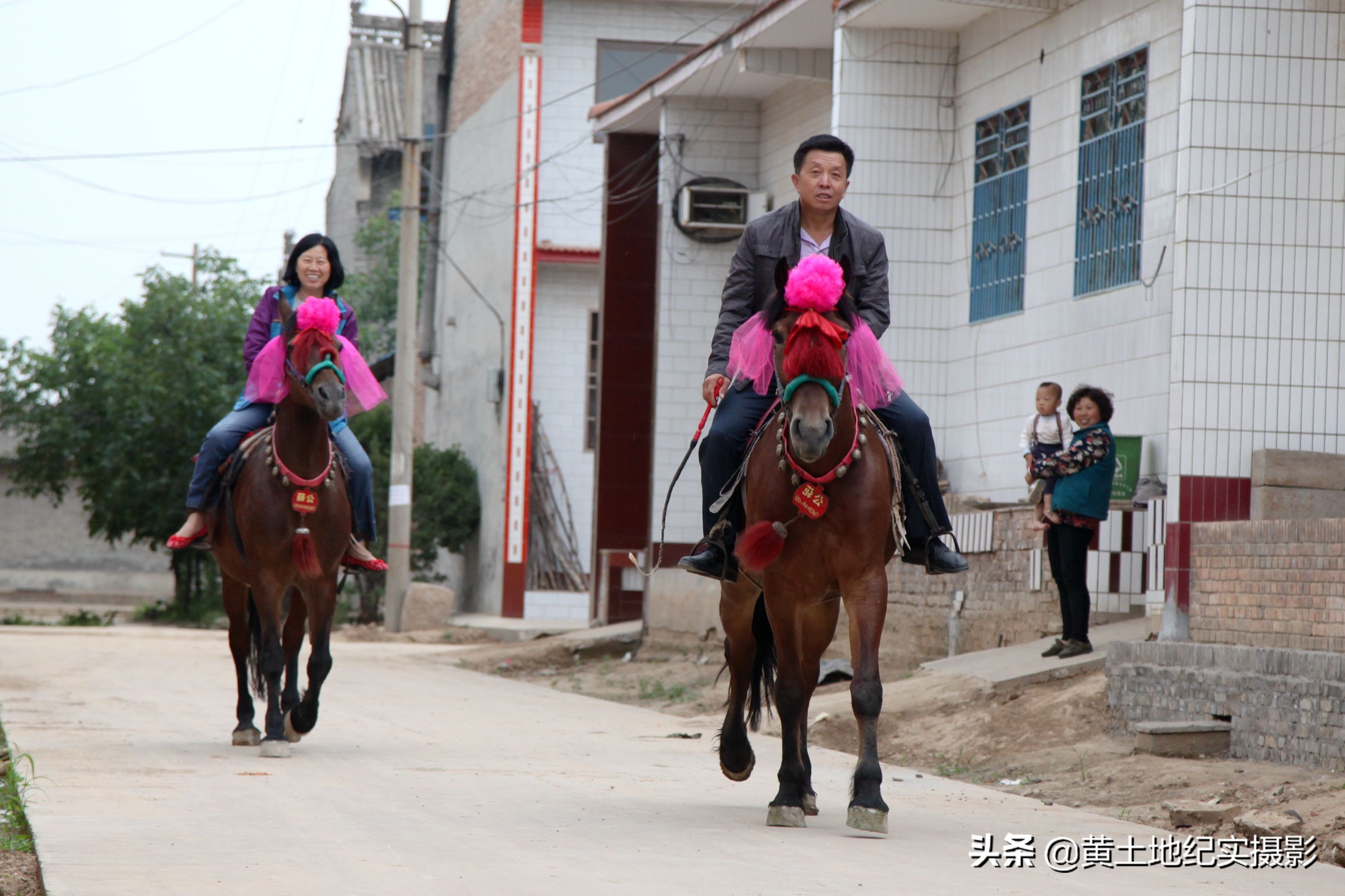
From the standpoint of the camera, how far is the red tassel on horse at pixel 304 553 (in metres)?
9.00

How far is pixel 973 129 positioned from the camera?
15.5m

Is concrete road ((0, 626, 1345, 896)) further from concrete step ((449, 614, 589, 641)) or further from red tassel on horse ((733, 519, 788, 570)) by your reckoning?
concrete step ((449, 614, 589, 641))

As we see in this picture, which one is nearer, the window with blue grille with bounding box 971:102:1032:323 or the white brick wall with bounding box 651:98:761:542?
the window with blue grille with bounding box 971:102:1032:323

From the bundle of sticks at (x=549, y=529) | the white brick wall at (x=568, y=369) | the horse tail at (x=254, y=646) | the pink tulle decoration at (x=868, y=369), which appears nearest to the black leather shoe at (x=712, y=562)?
the pink tulle decoration at (x=868, y=369)

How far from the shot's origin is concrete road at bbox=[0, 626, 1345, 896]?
4863 millimetres

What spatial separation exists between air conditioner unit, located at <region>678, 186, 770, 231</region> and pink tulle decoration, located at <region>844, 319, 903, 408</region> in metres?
14.0

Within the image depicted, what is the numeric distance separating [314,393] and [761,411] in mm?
→ 2896

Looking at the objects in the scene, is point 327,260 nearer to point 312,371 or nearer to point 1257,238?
point 312,371

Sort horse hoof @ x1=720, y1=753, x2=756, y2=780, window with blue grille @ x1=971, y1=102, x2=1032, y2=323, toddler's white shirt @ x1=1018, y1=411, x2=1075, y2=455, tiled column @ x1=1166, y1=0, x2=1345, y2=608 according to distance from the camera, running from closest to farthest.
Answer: horse hoof @ x1=720, y1=753, x2=756, y2=780 < tiled column @ x1=1166, y1=0, x2=1345, y2=608 < toddler's white shirt @ x1=1018, y1=411, x2=1075, y2=455 < window with blue grille @ x1=971, y1=102, x2=1032, y2=323

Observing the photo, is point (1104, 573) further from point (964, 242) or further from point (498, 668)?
point (498, 668)

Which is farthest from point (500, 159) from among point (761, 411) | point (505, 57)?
point (761, 411)

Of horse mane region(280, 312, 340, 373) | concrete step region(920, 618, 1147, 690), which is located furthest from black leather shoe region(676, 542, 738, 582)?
concrete step region(920, 618, 1147, 690)

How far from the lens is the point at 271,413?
9.75 meters

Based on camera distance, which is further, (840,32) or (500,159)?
(500,159)
